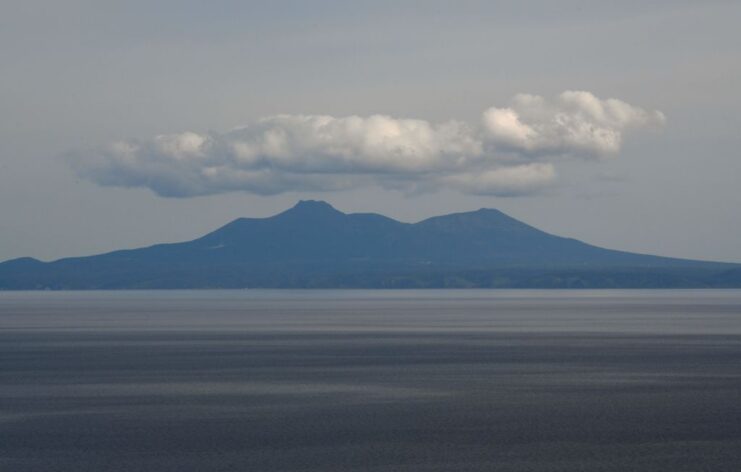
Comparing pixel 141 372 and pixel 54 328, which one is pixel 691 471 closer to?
pixel 141 372

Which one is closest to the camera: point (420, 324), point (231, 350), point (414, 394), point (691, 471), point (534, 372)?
point (691, 471)

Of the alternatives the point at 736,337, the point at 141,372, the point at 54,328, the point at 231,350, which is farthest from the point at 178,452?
the point at 54,328

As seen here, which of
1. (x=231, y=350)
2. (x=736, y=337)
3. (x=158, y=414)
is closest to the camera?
(x=158, y=414)

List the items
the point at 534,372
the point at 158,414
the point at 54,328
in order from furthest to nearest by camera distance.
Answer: the point at 54,328 → the point at 534,372 → the point at 158,414

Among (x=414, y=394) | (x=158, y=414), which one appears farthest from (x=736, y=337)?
(x=158, y=414)

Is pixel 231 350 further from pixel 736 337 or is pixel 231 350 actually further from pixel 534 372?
pixel 736 337

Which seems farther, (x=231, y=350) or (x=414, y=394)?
(x=231, y=350)
